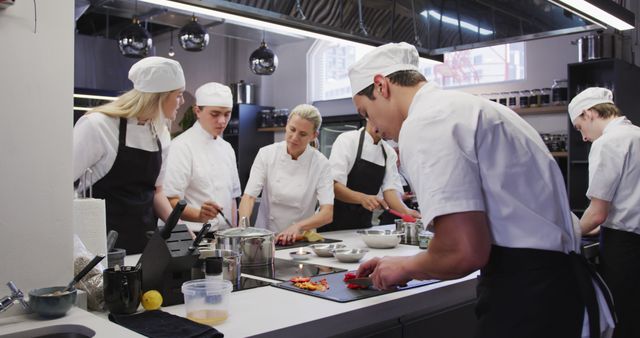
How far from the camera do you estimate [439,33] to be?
465 cm

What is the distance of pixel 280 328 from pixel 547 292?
0.70m

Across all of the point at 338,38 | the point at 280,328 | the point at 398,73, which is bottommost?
the point at 280,328

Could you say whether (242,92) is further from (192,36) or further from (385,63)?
(385,63)

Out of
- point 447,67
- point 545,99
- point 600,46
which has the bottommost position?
point 545,99

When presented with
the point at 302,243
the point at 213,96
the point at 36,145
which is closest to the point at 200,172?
the point at 213,96

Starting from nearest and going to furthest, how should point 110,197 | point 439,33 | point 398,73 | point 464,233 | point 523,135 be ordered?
point 464,233, point 523,135, point 398,73, point 110,197, point 439,33

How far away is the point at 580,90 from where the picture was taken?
16.3ft

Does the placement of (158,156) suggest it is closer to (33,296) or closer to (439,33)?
(33,296)

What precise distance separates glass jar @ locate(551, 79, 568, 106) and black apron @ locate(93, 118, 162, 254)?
397 cm

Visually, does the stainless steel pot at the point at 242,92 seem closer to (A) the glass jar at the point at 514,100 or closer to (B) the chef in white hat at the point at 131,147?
(A) the glass jar at the point at 514,100

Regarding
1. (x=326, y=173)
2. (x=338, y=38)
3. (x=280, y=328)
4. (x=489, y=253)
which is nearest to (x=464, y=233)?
(x=489, y=253)

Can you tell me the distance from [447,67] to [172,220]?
18.1 feet

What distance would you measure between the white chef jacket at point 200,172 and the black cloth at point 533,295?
6.89 ft

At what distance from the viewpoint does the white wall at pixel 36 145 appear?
1517 mm
